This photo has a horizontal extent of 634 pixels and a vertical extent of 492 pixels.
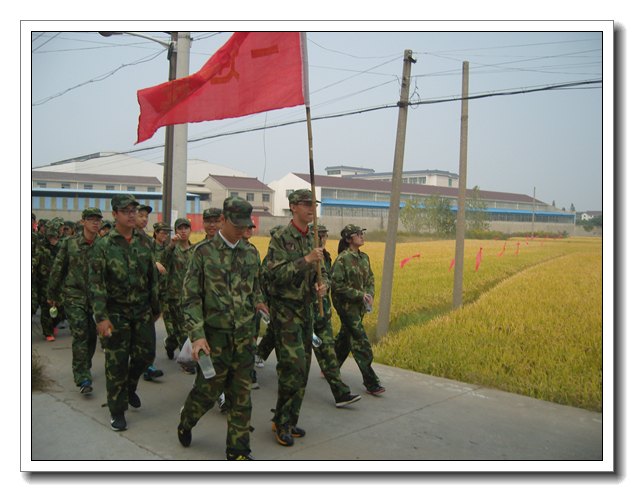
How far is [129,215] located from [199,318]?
4.83 feet

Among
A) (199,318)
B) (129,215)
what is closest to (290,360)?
(199,318)

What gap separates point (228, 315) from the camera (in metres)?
3.72

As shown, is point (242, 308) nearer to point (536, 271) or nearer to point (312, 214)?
point (312, 214)

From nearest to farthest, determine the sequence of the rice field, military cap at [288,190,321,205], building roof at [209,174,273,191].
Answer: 1. military cap at [288,190,321,205]
2. the rice field
3. building roof at [209,174,273,191]

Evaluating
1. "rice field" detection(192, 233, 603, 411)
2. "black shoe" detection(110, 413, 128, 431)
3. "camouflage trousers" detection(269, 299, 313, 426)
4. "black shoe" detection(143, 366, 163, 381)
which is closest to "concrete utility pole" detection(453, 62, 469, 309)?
"rice field" detection(192, 233, 603, 411)

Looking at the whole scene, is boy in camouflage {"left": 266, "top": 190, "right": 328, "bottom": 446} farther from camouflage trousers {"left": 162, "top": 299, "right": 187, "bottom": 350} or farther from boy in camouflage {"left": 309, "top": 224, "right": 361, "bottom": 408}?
camouflage trousers {"left": 162, "top": 299, "right": 187, "bottom": 350}

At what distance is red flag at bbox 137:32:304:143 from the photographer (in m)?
4.73

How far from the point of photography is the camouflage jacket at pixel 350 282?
217 inches

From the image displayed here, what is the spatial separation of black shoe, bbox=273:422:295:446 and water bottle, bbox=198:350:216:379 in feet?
3.26

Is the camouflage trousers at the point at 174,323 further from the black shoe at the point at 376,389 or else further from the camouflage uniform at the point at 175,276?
the black shoe at the point at 376,389

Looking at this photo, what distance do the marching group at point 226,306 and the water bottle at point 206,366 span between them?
0.8 inches

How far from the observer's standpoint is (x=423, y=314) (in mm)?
9742

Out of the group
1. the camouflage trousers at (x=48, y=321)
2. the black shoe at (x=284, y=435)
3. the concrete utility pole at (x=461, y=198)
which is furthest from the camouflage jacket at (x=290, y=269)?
the concrete utility pole at (x=461, y=198)

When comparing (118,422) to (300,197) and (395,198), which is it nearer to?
(300,197)
